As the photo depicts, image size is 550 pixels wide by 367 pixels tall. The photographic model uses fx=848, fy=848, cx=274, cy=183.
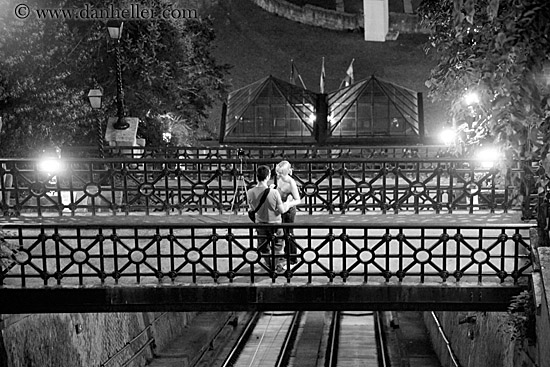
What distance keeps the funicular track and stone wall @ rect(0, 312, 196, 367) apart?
66.4 inches

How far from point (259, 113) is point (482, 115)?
57.0 feet

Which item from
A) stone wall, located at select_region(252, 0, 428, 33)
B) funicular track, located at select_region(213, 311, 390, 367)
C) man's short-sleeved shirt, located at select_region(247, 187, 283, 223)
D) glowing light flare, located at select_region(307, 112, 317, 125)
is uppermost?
stone wall, located at select_region(252, 0, 428, 33)

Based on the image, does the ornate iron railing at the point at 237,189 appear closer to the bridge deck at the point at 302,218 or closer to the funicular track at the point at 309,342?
the bridge deck at the point at 302,218

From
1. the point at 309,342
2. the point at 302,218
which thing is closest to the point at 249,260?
the point at 302,218

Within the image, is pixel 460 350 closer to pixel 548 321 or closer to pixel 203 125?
pixel 548 321

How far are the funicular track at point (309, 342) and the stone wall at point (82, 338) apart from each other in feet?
5.54

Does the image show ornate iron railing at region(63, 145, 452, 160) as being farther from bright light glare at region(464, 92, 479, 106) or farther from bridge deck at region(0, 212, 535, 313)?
bright light glare at region(464, 92, 479, 106)

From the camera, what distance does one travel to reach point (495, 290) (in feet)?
33.0

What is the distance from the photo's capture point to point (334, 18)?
40531mm

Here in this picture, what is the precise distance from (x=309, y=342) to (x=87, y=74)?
1037 centimetres

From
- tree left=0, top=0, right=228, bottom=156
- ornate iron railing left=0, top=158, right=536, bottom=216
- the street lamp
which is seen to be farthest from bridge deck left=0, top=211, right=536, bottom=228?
tree left=0, top=0, right=228, bottom=156

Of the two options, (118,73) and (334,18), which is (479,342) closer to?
(118,73)

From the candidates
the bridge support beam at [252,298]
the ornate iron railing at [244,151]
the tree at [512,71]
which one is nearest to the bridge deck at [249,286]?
the bridge support beam at [252,298]

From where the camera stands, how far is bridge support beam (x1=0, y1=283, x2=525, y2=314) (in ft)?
33.4
